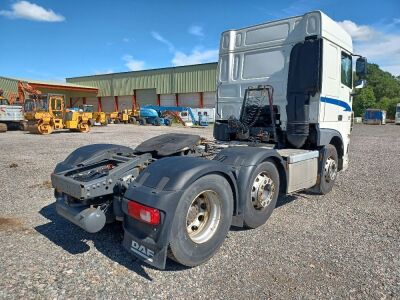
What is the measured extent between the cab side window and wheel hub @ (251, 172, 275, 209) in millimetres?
3288

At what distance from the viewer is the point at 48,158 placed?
1082 centimetres

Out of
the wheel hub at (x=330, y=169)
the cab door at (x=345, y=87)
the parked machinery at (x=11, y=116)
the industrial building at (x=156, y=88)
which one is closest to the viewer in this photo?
the wheel hub at (x=330, y=169)

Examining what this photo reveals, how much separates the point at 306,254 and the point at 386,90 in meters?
80.1

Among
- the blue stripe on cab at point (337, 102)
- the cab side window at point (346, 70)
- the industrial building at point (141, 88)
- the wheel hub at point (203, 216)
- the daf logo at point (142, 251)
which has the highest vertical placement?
the industrial building at point (141, 88)

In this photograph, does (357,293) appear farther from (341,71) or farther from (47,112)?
(47,112)

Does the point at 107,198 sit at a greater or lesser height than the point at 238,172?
lesser

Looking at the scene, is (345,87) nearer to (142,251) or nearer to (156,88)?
(142,251)

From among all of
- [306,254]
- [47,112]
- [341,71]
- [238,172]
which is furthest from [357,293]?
[47,112]

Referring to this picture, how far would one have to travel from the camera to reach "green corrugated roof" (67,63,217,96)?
40.6 m

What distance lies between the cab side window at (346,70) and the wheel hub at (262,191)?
129 inches

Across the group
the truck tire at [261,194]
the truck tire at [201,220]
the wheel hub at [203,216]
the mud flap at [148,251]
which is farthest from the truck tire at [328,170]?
the mud flap at [148,251]

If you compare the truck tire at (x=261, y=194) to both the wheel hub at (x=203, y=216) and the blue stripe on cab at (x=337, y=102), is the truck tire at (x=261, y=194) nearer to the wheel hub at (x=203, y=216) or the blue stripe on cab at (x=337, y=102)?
the wheel hub at (x=203, y=216)

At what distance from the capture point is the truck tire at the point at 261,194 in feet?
14.0

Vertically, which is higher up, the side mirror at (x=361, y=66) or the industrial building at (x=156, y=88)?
the industrial building at (x=156, y=88)
